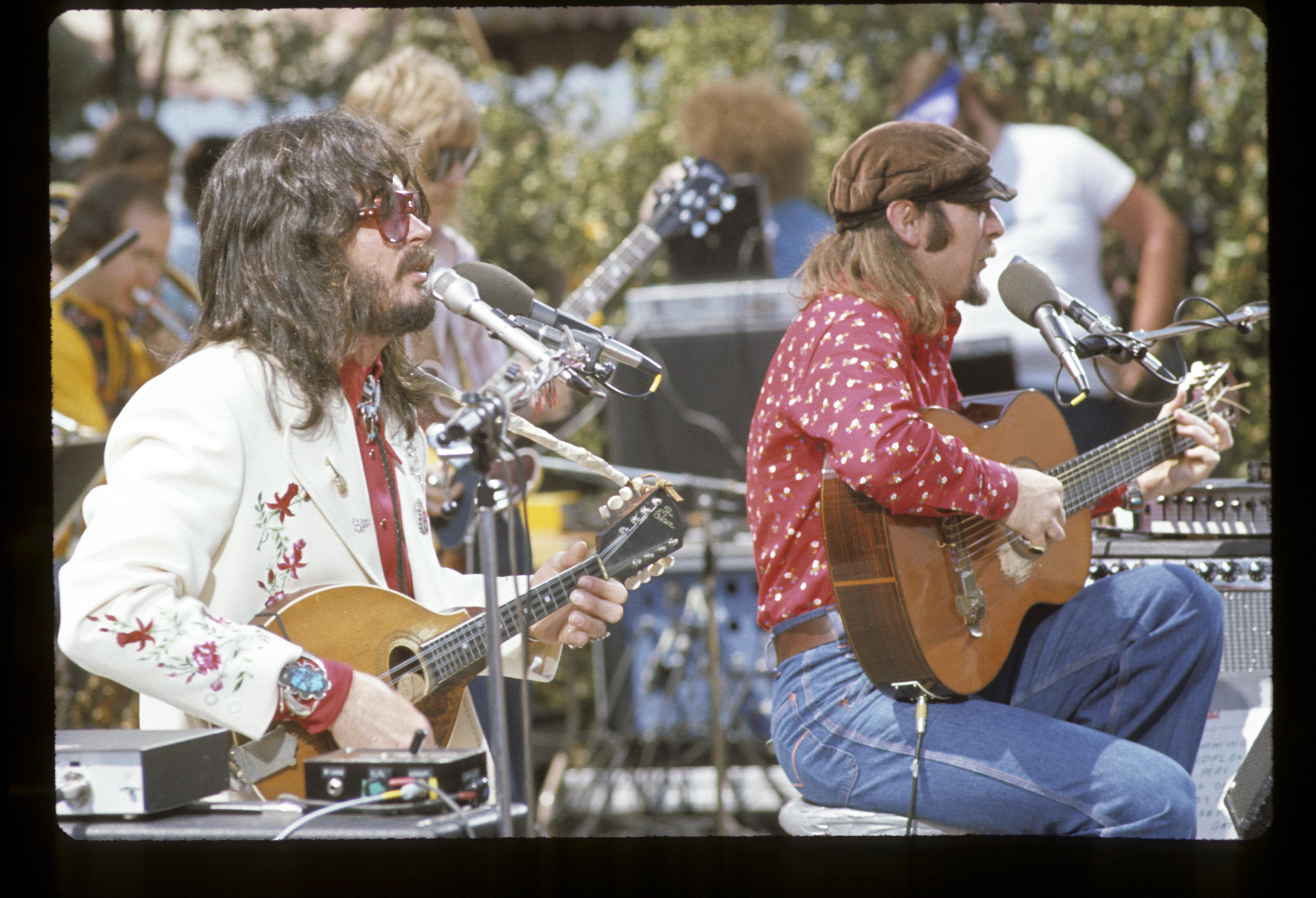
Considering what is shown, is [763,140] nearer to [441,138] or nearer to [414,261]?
[441,138]

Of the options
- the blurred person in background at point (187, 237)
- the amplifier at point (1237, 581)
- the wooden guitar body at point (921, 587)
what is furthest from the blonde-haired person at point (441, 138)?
the amplifier at point (1237, 581)

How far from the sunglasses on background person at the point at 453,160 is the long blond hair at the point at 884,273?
130cm

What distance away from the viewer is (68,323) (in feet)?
13.4

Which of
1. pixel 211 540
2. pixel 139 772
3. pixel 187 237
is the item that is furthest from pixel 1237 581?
pixel 187 237

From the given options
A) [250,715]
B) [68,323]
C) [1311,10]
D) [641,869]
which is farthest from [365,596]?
[68,323]

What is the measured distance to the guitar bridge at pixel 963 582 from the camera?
88.7 inches

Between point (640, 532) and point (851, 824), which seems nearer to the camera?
point (851, 824)

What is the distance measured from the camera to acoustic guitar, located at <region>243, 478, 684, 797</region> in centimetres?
209

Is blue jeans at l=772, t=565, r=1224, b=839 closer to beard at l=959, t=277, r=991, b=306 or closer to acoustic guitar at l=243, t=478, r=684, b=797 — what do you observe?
acoustic guitar at l=243, t=478, r=684, b=797

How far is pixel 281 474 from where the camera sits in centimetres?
213

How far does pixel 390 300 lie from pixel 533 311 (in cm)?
35

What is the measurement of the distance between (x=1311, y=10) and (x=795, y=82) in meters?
3.79

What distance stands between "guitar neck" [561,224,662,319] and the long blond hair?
1.23 m

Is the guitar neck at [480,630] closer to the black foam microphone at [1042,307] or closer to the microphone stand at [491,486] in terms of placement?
the microphone stand at [491,486]
